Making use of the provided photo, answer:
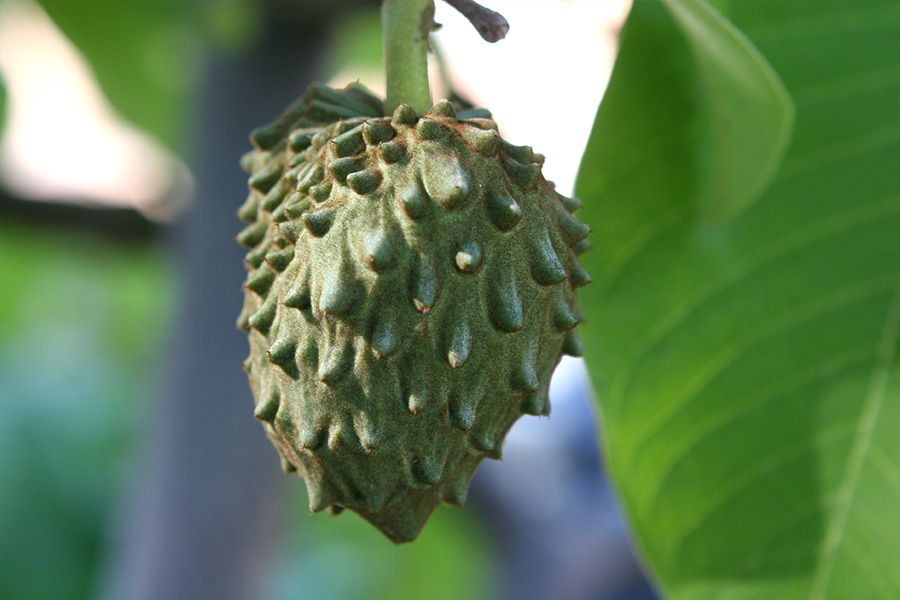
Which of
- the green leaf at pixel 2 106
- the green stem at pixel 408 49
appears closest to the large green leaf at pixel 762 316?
the green stem at pixel 408 49

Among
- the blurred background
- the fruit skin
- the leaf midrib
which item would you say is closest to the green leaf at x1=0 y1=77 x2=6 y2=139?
the blurred background

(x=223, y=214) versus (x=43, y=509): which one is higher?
(x=223, y=214)

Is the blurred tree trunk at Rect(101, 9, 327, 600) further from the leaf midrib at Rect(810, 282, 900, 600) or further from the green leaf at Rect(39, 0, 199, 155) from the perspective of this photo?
the leaf midrib at Rect(810, 282, 900, 600)

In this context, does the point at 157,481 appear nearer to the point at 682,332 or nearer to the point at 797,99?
the point at 682,332

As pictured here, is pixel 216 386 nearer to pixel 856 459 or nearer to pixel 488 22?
pixel 856 459

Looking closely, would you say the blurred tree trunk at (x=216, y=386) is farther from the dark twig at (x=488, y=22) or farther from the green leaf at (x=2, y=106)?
the dark twig at (x=488, y=22)

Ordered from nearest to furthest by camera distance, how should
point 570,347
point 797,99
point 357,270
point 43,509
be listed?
1. point 357,270
2. point 570,347
3. point 797,99
4. point 43,509

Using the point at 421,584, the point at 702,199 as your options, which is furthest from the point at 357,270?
the point at 421,584
